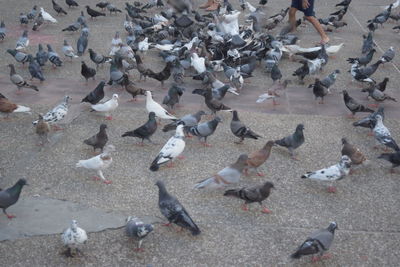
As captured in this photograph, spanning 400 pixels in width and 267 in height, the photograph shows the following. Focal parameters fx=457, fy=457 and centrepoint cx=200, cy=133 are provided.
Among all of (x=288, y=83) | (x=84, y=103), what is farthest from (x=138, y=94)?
(x=288, y=83)

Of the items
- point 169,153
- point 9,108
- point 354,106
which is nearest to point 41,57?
point 9,108

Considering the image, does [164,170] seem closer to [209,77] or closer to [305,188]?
[305,188]

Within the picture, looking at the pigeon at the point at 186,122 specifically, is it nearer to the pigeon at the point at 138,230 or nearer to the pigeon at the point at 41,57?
the pigeon at the point at 138,230

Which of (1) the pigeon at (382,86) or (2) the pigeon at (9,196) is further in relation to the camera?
(1) the pigeon at (382,86)

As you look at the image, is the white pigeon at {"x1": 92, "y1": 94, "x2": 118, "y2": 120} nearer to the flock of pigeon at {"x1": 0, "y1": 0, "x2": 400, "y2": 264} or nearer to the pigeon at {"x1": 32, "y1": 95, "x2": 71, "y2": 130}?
the flock of pigeon at {"x1": 0, "y1": 0, "x2": 400, "y2": 264}

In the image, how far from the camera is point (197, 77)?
10.0 meters

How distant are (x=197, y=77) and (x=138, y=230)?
17.6ft

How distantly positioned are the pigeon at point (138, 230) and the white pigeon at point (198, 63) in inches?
213

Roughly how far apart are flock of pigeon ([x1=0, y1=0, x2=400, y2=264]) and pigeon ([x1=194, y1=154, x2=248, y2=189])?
0.05ft

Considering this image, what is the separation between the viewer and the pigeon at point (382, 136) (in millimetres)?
→ 7359

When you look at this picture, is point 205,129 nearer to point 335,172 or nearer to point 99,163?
point 99,163

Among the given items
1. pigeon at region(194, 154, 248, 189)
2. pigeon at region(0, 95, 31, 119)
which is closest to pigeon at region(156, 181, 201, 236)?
pigeon at region(194, 154, 248, 189)

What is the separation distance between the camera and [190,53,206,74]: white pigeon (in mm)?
10219

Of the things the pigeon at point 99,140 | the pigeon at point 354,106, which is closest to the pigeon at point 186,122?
the pigeon at point 99,140
